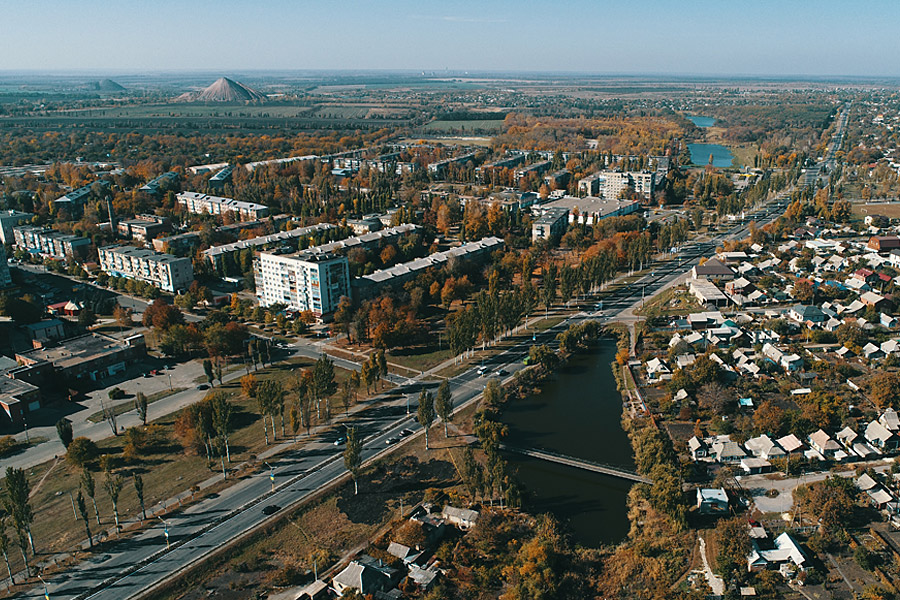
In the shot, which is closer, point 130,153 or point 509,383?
Answer: point 509,383

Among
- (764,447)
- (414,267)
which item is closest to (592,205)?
(414,267)

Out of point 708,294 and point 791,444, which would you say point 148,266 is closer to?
point 708,294

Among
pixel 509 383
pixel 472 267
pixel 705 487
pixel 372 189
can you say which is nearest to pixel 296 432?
pixel 509 383

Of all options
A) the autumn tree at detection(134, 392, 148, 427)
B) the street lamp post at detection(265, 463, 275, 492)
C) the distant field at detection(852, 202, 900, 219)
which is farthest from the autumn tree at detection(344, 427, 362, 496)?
the distant field at detection(852, 202, 900, 219)

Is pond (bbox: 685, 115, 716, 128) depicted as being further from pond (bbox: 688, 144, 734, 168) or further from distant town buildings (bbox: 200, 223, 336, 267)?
distant town buildings (bbox: 200, 223, 336, 267)

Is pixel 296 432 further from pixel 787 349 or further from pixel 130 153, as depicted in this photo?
pixel 130 153

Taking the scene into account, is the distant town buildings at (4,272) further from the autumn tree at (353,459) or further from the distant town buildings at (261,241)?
the autumn tree at (353,459)

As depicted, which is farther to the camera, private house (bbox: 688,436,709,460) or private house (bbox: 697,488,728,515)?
private house (bbox: 688,436,709,460)
